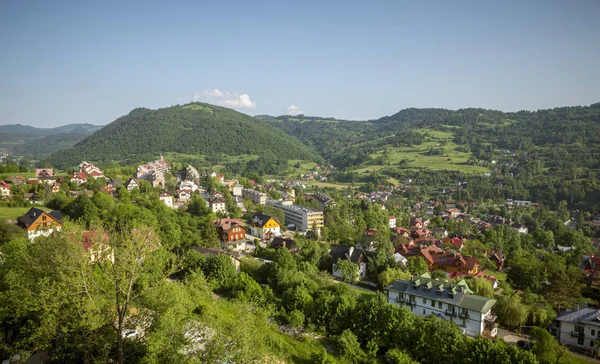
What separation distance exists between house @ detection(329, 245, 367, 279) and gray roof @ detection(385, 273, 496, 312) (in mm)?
5974

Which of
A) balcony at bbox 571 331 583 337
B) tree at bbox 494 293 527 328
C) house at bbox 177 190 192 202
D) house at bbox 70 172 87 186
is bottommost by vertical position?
balcony at bbox 571 331 583 337

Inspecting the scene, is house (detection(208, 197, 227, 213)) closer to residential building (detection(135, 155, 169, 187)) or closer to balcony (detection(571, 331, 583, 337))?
residential building (detection(135, 155, 169, 187))

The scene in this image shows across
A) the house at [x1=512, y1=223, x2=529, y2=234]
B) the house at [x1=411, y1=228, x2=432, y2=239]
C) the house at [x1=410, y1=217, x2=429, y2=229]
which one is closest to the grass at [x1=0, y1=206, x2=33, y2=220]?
the house at [x1=411, y1=228, x2=432, y2=239]

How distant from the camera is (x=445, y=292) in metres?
27.7

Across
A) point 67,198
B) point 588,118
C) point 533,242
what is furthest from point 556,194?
point 67,198

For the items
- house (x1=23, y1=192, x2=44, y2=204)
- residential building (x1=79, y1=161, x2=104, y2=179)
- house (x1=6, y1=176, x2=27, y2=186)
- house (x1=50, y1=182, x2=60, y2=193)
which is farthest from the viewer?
residential building (x1=79, y1=161, x2=104, y2=179)

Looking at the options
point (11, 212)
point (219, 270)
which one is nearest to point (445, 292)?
point (219, 270)

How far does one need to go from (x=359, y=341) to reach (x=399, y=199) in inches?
3084

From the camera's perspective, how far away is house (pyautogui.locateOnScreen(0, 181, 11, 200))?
42425mm

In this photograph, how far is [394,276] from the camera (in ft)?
107

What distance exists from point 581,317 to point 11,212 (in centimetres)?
5073

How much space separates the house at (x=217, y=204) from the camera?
55.1 meters

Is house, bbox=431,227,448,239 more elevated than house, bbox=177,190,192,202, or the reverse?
house, bbox=177,190,192,202

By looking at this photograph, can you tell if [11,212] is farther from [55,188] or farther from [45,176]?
[45,176]
